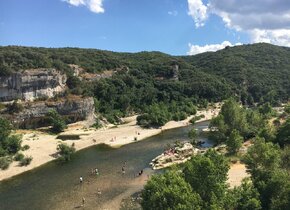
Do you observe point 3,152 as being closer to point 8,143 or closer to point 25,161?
point 8,143

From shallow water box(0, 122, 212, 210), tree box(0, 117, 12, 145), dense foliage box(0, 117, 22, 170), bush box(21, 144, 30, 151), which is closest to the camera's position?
shallow water box(0, 122, 212, 210)

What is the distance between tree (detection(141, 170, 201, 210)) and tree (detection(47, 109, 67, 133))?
239 ft

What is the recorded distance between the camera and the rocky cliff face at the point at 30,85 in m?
112

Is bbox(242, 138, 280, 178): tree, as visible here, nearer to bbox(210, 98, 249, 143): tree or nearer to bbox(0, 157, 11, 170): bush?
bbox(210, 98, 249, 143): tree

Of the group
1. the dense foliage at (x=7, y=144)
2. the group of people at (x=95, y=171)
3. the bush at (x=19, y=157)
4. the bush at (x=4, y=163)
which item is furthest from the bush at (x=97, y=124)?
the group of people at (x=95, y=171)

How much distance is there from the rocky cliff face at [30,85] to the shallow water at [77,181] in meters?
→ 34.3

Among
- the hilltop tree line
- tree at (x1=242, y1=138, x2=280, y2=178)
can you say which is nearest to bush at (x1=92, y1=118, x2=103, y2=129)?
tree at (x1=242, y1=138, x2=280, y2=178)

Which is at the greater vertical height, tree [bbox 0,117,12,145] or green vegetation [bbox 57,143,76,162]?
tree [bbox 0,117,12,145]

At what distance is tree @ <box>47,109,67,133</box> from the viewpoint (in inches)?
4228

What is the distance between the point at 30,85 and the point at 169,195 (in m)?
89.3

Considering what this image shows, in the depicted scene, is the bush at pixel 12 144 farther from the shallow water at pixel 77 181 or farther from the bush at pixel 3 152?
the shallow water at pixel 77 181

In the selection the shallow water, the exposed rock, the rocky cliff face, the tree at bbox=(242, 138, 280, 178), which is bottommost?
the shallow water

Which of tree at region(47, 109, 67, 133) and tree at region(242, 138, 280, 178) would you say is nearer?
tree at region(242, 138, 280, 178)

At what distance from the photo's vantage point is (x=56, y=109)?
378ft
